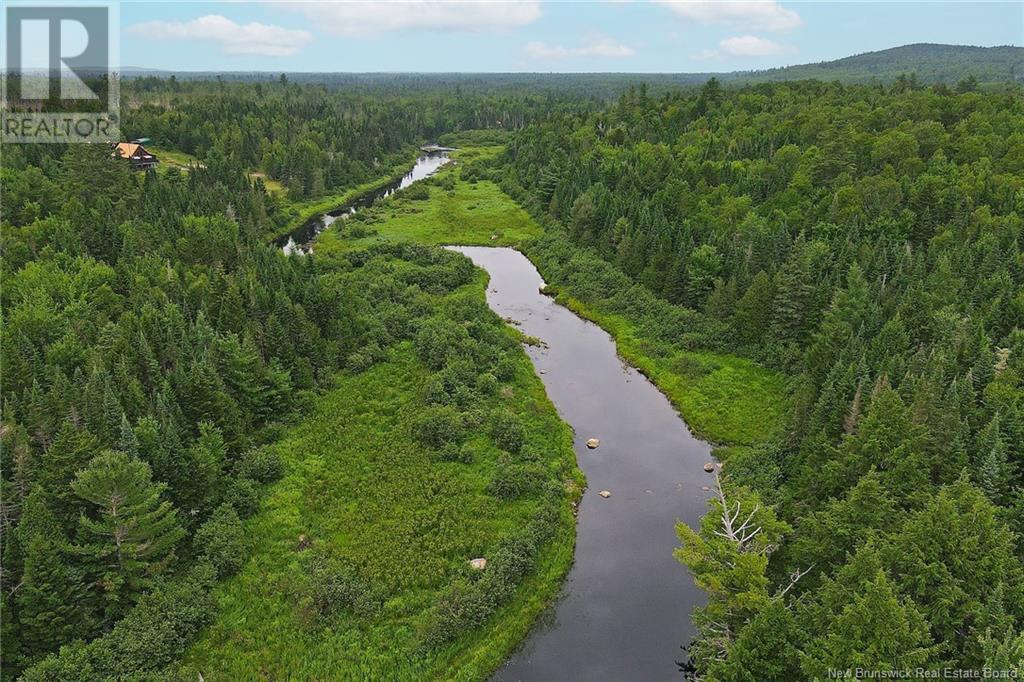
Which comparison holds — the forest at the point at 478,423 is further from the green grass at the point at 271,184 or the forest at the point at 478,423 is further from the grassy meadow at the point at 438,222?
the green grass at the point at 271,184

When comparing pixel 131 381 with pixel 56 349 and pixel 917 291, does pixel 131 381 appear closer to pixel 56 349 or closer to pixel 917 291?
pixel 56 349

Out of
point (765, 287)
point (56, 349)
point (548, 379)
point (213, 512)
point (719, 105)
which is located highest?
point (719, 105)

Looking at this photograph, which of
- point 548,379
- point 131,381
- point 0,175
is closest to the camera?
point 131,381

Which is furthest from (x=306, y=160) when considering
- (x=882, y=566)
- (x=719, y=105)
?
(x=882, y=566)

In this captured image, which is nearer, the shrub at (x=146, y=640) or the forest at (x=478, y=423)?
the shrub at (x=146, y=640)

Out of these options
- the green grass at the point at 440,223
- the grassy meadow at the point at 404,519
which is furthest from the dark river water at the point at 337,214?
the grassy meadow at the point at 404,519

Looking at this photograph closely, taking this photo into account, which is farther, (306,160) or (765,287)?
(306,160)

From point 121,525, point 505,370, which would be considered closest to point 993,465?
point 505,370

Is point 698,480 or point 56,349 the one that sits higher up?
point 56,349
